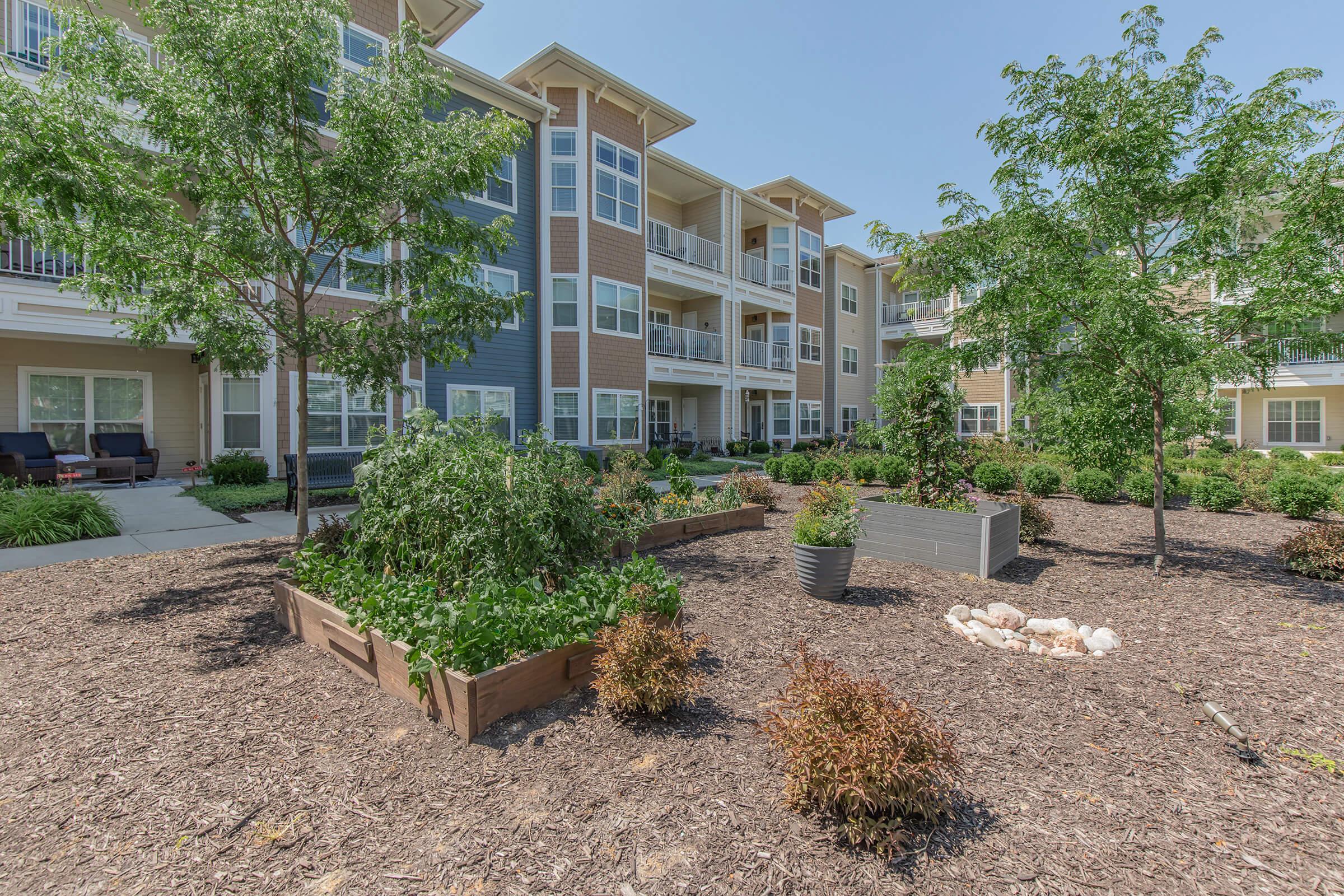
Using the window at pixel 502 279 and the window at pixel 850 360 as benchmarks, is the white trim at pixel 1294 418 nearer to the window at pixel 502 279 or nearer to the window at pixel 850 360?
the window at pixel 850 360

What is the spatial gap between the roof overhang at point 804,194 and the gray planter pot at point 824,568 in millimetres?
21165

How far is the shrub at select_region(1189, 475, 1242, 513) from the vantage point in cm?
1032

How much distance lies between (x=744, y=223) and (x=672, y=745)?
938 inches

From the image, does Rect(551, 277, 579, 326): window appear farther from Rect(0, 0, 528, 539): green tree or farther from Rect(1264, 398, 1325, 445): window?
Rect(1264, 398, 1325, 445): window

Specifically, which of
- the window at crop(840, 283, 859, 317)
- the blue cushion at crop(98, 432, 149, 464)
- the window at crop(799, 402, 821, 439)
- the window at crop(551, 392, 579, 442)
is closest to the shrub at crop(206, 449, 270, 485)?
the blue cushion at crop(98, 432, 149, 464)

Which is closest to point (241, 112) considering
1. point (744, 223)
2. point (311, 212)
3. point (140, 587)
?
point (311, 212)

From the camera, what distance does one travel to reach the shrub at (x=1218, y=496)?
10.3 metres

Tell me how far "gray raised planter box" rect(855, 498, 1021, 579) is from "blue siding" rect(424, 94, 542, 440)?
11199 mm

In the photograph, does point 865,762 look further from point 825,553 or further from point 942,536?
point 942,536

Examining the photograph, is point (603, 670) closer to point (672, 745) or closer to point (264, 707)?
point (672, 745)

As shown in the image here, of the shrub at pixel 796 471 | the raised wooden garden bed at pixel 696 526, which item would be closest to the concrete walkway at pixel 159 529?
Result: the raised wooden garden bed at pixel 696 526

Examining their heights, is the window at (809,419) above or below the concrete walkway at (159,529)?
above

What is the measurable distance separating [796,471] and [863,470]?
4.97 ft

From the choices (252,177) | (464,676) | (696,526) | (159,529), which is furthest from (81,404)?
(464,676)
